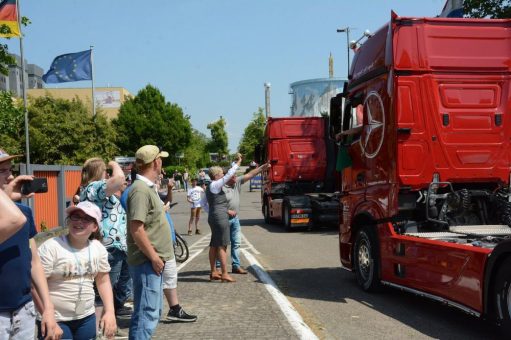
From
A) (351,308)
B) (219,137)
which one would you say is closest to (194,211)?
(351,308)

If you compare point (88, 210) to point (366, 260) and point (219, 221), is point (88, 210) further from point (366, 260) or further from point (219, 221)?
point (366, 260)

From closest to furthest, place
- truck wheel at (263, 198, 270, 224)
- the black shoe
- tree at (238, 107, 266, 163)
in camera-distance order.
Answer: the black shoe < truck wheel at (263, 198, 270, 224) < tree at (238, 107, 266, 163)

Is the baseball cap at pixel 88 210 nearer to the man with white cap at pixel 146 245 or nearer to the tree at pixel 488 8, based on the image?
the man with white cap at pixel 146 245

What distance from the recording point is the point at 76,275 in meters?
3.45

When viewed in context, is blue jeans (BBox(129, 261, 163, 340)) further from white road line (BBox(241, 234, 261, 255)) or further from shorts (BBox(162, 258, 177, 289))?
white road line (BBox(241, 234, 261, 255))

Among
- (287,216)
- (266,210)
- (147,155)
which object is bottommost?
(266,210)

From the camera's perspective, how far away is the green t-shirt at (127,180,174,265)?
4355 millimetres

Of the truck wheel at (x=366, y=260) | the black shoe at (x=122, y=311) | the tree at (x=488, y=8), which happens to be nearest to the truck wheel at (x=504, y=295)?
the truck wheel at (x=366, y=260)

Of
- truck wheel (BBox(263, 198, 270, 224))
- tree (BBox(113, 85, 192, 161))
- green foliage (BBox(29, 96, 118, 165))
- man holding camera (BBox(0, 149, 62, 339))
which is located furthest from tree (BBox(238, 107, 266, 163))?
man holding camera (BBox(0, 149, 62, 339))

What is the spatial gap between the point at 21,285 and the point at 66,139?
34.2 meters

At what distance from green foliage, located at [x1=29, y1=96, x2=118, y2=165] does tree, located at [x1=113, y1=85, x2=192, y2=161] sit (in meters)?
26.1

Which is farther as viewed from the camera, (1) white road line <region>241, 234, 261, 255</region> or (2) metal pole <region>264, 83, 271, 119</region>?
(2) metal pole <region>264, 83, 271, 119</region>

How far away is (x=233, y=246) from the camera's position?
29.1ft

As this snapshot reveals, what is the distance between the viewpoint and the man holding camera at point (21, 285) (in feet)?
9.16
